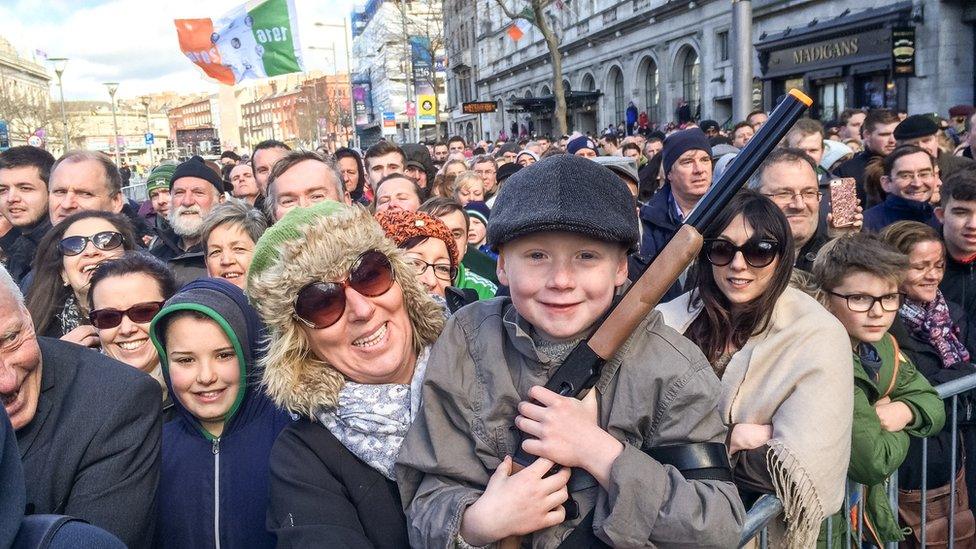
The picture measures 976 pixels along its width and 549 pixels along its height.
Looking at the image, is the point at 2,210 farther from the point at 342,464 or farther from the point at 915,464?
the point at 915,464

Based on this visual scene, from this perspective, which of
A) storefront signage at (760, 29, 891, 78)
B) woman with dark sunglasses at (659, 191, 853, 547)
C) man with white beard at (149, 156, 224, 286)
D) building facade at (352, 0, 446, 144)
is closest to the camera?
woman with dark sunglasses at (659, 191, 853, 547)

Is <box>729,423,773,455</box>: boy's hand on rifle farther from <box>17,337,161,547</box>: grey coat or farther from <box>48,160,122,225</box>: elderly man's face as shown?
<box>48,160,122,225</box>: elderly man's face

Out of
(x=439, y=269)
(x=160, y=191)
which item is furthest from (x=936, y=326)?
(x=160, y=191)

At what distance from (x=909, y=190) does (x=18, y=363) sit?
16.9 feet

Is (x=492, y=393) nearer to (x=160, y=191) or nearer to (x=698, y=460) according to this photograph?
(x=698, y=460)

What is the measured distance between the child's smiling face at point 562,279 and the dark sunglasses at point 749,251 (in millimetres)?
833

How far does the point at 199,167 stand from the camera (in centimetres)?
611

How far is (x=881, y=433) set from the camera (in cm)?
240

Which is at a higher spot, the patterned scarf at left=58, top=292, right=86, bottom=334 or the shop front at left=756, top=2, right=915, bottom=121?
the shop front at left=756, top=2, right=915, bottom=121

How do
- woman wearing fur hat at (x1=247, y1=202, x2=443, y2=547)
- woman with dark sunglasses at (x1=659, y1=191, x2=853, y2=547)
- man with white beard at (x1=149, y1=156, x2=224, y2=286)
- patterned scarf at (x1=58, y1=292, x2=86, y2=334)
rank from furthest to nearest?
man with white beard at (x1=149, y1=156, x2=224, y2=286)
patterned scarf at (x1=58, y1=292, x2=86, y2=334)
woman with dark sunglasses at (x1=659, y1=191, x2=853, y2=547)
woman wearing fur hat at (x1=247, y1=202, x2=443, y2=547)

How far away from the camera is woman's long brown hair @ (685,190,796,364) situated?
2.34m

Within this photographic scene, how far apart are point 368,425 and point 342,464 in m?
0.13

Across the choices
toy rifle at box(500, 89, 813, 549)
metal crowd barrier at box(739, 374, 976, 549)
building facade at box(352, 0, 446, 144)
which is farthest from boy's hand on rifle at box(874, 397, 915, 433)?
building facade at box(352, 0, 446, 144)

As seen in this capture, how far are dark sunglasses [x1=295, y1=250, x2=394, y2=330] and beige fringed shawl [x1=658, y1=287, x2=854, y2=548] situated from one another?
1142mm
